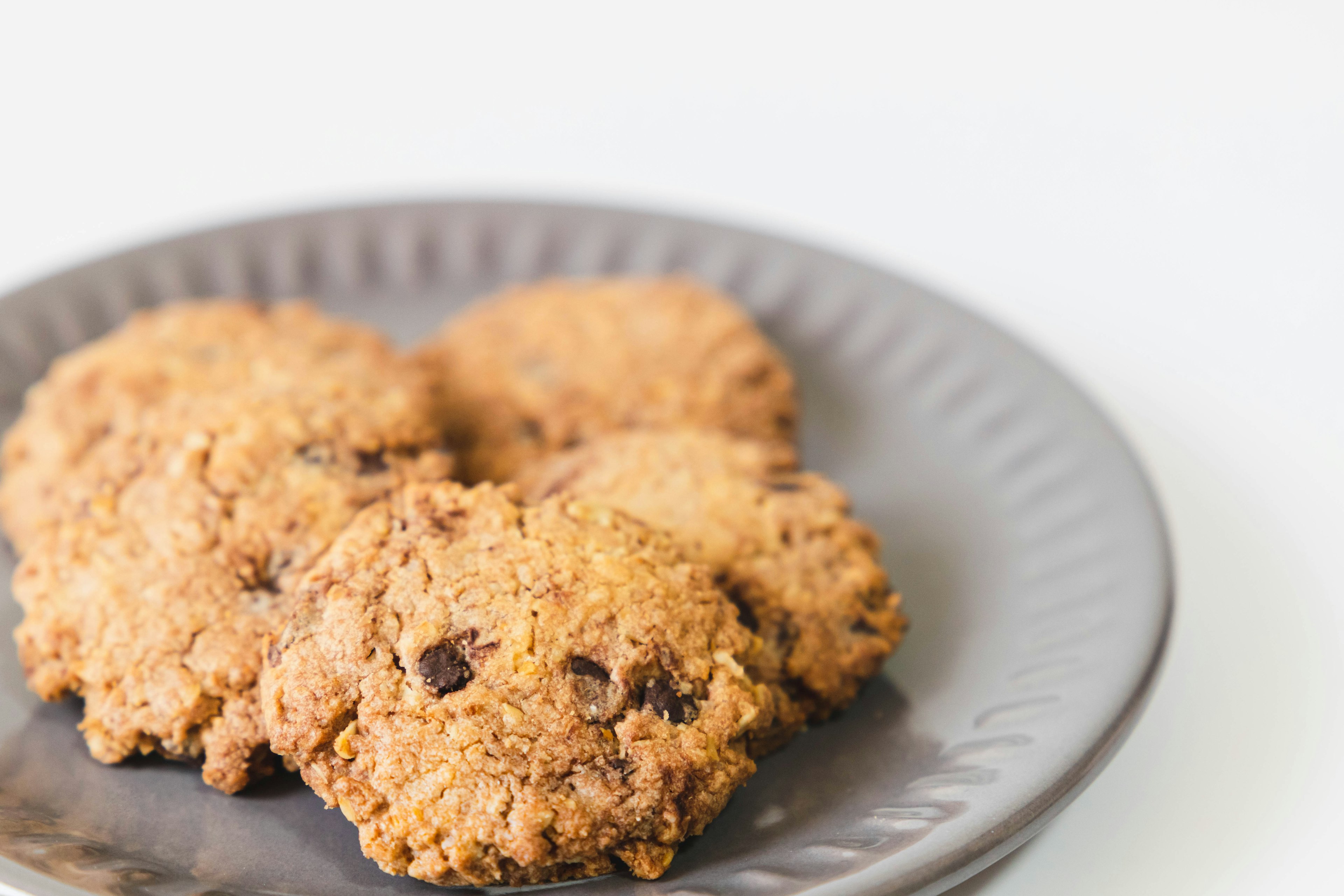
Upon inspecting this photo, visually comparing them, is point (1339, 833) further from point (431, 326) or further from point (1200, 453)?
point (431, 326)

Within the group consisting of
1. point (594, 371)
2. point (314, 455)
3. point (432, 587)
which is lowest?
point (432, 587)

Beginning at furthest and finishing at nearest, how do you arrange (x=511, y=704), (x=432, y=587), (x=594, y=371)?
(x=594, y=371)
(x=432, y=587)
(x=511, y=704)

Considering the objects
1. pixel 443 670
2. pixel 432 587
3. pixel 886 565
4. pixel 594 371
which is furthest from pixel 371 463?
pixel 886 565

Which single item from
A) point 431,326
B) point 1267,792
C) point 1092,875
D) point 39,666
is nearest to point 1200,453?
point 1267,792

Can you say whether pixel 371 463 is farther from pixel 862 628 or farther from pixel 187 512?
pixel 862 628

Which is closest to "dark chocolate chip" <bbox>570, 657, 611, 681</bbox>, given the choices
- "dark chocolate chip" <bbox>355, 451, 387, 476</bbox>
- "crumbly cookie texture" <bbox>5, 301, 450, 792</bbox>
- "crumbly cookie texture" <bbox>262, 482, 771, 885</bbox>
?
"crumbly cookie texture" <bbox>262, 482, 771, 885</bbox>

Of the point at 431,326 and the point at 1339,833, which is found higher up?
the point at 431,326
